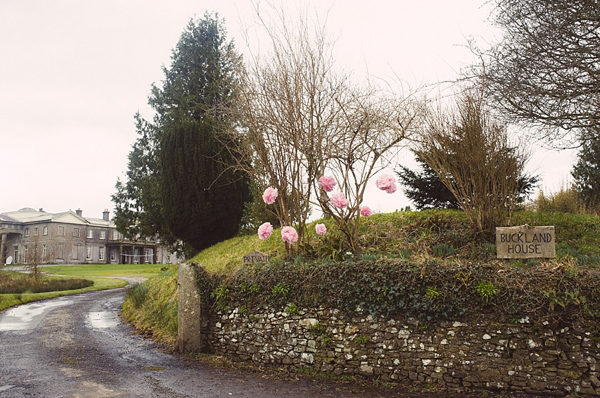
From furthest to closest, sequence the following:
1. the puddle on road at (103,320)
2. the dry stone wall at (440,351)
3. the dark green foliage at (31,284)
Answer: the dark green foliage at (31,284) → the puddle on road at (103,320) → the dry stone wall at (440,351)

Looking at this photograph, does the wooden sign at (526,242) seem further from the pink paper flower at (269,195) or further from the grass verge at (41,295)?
the grass verge at (41,295)

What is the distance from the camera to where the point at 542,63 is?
9102 mm

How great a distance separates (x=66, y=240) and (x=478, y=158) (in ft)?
175

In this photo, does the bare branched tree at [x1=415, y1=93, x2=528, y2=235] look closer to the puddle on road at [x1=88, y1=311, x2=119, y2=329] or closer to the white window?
the puddle on road at [x1=88, y1=311, x2=119, y2=329]

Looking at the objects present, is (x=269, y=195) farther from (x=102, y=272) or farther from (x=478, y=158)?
(x=102, y=272)

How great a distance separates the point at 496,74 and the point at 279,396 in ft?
25.0

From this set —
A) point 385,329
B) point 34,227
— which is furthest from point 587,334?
point 34,227

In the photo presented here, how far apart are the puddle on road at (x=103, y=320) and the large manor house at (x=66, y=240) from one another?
35.0 metres

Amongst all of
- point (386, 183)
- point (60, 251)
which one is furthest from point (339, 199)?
point (60, 251)

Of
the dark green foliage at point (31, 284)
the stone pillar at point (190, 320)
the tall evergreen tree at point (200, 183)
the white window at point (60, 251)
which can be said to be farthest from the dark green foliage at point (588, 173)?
the white window at point (60, 251)

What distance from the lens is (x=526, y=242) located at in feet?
24.9

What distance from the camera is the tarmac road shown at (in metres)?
6.55

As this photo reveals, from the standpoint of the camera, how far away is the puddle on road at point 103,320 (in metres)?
13.0

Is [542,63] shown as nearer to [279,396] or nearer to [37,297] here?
[279,396]
